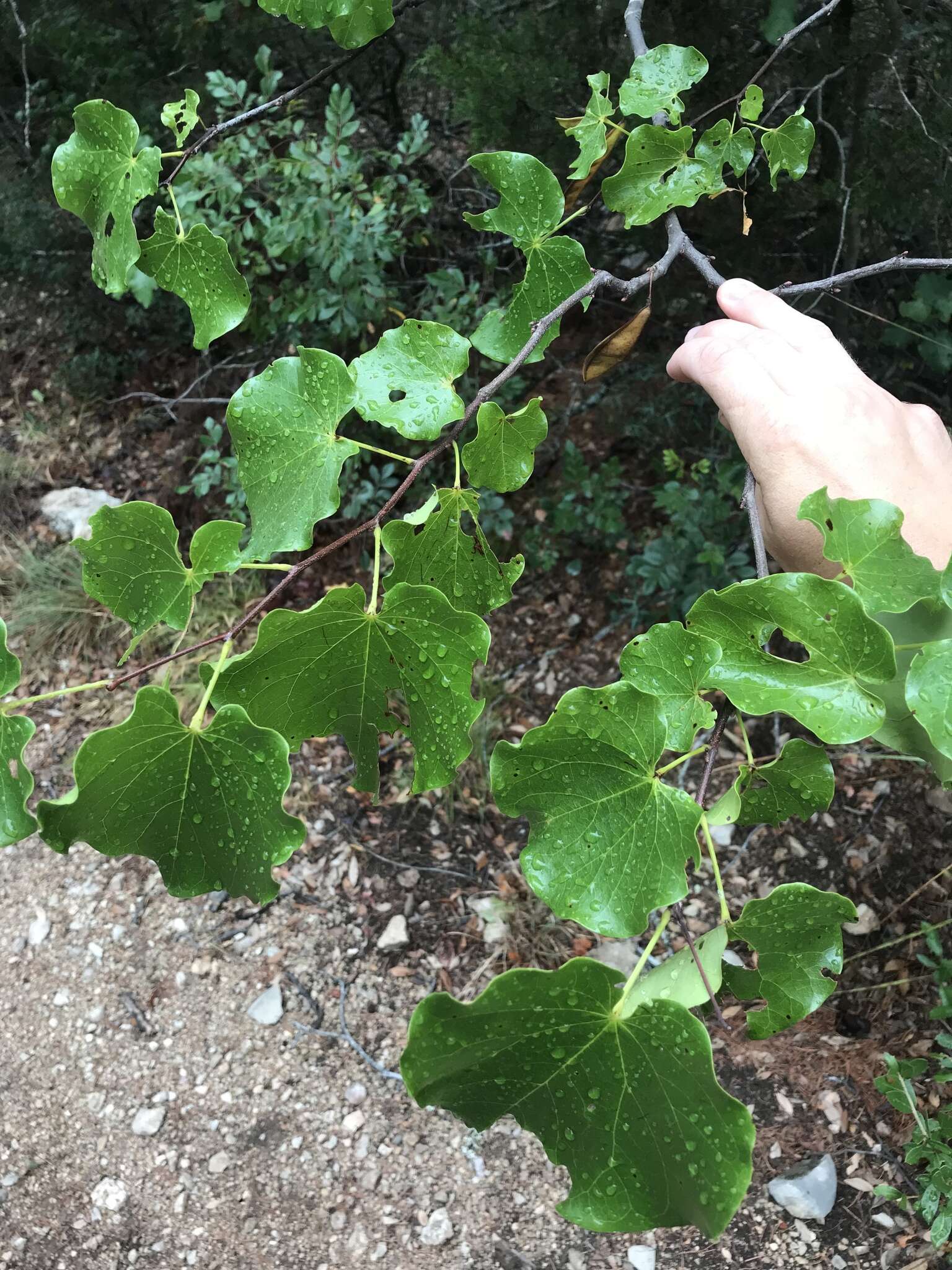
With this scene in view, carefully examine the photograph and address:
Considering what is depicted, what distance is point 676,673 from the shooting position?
0.59m

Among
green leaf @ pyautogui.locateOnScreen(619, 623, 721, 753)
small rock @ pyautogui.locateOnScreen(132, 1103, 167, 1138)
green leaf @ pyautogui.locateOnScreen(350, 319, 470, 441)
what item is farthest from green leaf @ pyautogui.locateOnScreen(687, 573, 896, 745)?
small rock @ pyautogui.locateOnScreen(132, 1103, 167, 1138)

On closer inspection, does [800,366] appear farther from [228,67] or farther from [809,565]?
[228,67]

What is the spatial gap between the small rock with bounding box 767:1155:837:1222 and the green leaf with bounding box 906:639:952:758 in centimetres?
129

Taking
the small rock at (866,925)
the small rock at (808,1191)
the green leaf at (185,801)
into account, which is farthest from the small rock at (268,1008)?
the green leaf at (185,801)

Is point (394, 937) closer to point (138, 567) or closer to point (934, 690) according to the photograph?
point (138, 567)

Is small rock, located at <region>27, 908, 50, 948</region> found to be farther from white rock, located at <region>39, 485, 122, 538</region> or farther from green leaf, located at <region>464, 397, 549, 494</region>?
green leaf, located at <region>464, 397, 549, 494</region>

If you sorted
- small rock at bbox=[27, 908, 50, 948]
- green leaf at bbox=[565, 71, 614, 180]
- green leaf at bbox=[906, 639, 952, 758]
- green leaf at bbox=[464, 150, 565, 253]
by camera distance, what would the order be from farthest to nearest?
small rock at bbox=[27, 908, 50, 948] < green leaf at bbox=[565, 71, 614, 180] < green leaf at bbox=[464, 150, 565, 253] < green leaf at bbox=[906, 639, 952, 758]

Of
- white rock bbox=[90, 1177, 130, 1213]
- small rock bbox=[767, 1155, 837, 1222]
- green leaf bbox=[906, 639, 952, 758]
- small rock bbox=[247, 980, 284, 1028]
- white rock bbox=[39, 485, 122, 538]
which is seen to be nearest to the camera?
green leaf bbox=[906, 639, 952, 758]

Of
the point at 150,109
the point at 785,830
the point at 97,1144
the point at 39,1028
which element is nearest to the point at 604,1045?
the point at 785,830

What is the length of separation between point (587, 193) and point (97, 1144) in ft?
7.33

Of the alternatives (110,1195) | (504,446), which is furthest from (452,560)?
(110,1195)

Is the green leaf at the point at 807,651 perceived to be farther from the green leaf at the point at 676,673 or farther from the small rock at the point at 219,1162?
the small rock at the point at 219,1162

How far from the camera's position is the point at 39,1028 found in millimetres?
1850

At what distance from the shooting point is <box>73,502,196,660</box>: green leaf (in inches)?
27.1
